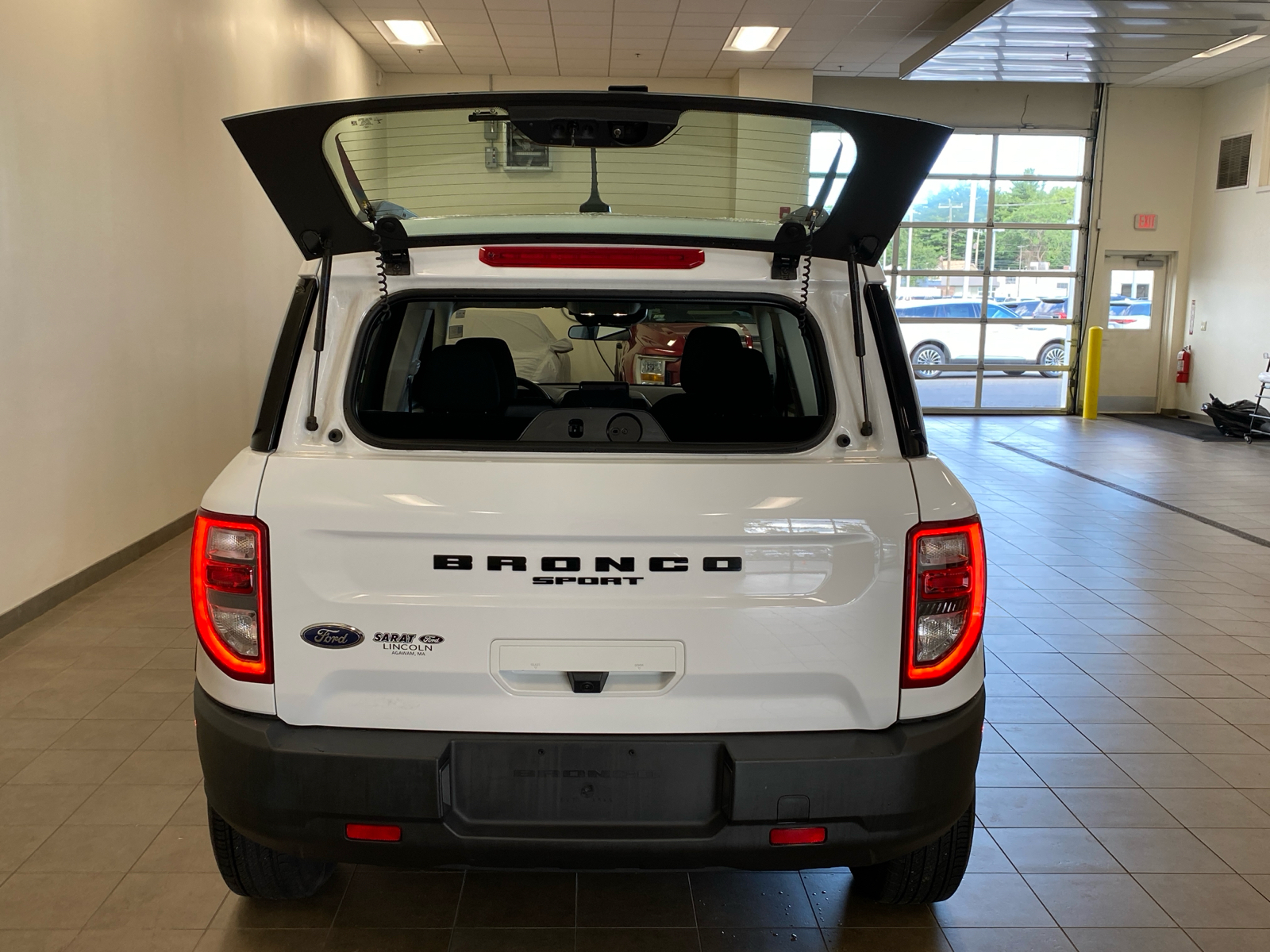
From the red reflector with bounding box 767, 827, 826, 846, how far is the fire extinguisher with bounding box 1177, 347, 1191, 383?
1404 centimetres

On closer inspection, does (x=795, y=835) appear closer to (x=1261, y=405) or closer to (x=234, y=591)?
(x=234, y=591)

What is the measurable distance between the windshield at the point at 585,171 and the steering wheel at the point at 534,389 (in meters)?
1.07

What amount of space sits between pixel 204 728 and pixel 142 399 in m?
4.51

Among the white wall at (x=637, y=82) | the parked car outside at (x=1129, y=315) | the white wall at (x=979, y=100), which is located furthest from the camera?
the parked car outside at (x=1129, y=315)

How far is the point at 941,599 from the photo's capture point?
182cm

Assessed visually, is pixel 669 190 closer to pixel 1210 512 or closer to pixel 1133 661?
pixel 1133 661

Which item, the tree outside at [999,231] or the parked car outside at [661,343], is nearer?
the parked car outside at [661,343]

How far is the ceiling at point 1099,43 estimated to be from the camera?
9039 millimetres

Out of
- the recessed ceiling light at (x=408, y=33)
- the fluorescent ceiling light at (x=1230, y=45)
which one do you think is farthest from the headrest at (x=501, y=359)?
the fluorescent ceiling light at (x=1230, y=45)

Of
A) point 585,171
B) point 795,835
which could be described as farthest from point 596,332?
point 795,835

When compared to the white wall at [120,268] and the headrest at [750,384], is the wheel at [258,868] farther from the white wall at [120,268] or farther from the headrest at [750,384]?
the white wall at [120,268]

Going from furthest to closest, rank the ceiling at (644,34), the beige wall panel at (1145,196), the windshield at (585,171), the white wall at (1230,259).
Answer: the beige wall panel at (1145,196) < the white wall at (1230,259) < the ceiling at (644,34) < the windshield at (585,171)

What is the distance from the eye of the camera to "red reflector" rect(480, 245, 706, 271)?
1.93m

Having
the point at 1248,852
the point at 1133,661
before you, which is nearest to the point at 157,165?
the point at 1133,661
